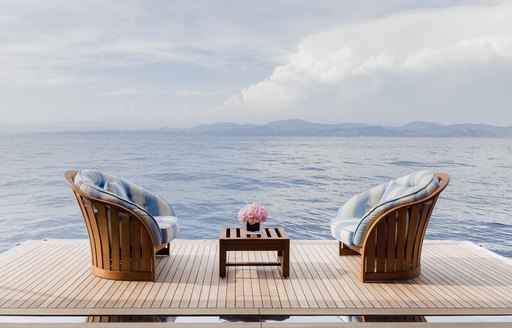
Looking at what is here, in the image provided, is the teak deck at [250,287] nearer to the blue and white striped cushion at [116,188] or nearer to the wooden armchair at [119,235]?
the wooden armchair at [119,235]

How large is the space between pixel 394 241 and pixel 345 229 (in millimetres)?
480

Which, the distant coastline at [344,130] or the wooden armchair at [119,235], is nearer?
the wooden armchair at [119,235]

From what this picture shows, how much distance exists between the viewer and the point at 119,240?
160 inches

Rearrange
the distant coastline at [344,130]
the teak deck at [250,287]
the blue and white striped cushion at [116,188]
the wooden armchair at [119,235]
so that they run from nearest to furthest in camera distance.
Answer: the teak deck at [250,287]
the wooden armchair at [119,235]
the blue and white striped cushion at [116,188]
the distant coastline at [344,130]

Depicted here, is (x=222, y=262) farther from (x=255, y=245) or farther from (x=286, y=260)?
(x=286, y=260)

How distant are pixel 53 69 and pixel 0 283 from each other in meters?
33.3

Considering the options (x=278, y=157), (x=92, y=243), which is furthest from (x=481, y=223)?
(x=278, y=157)

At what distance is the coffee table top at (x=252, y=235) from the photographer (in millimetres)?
4230

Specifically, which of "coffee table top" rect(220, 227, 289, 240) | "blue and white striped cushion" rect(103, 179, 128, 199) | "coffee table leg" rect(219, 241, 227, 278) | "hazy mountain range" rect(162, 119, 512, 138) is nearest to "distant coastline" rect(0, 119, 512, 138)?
"hazy mountain range" rect(162, 119, 512, 138)

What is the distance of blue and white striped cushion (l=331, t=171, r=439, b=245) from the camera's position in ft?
13.4

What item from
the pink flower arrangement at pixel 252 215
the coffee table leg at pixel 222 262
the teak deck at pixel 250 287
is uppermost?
the pink flower arrangement at pixel 252 215

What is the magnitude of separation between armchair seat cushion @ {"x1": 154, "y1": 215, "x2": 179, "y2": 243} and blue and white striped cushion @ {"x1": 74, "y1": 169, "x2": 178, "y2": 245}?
30mm

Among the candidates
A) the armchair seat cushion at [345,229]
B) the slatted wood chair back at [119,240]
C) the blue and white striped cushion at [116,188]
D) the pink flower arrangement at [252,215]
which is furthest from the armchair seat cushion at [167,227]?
the armchair seat cushion at [345,229]

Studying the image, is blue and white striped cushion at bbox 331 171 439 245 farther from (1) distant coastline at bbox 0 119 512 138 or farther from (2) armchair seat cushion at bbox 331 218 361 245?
(1) distant coastline at bbox 0 119 512 138
